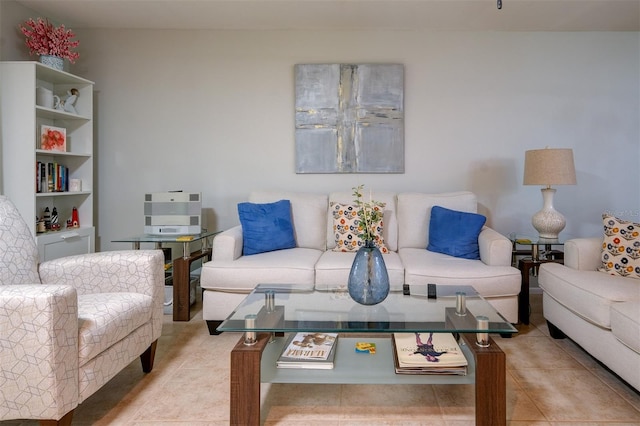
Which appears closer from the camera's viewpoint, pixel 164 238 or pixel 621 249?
pixel 621 249

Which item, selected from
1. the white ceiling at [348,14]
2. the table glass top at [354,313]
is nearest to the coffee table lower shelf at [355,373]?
the table glass top at [354,313]

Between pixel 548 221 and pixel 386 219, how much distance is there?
1.20 metres

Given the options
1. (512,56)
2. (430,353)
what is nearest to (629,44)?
(512,56)

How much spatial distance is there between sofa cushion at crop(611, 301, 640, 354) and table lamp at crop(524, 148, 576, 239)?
3.87 ft

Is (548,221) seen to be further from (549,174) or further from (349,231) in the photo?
(349,231)

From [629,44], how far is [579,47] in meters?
0.45

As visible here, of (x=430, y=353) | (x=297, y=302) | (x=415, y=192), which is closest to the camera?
(x=430, y=353)

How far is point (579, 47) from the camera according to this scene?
135 inches

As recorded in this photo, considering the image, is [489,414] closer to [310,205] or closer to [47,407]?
[47,407]

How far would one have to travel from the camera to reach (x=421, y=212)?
308cm

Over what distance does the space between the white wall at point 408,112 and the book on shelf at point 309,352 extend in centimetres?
181

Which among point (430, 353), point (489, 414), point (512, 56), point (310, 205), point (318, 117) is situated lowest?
point (489, 414)

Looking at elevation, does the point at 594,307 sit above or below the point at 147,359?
above

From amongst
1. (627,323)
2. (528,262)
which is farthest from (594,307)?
(528,262)
